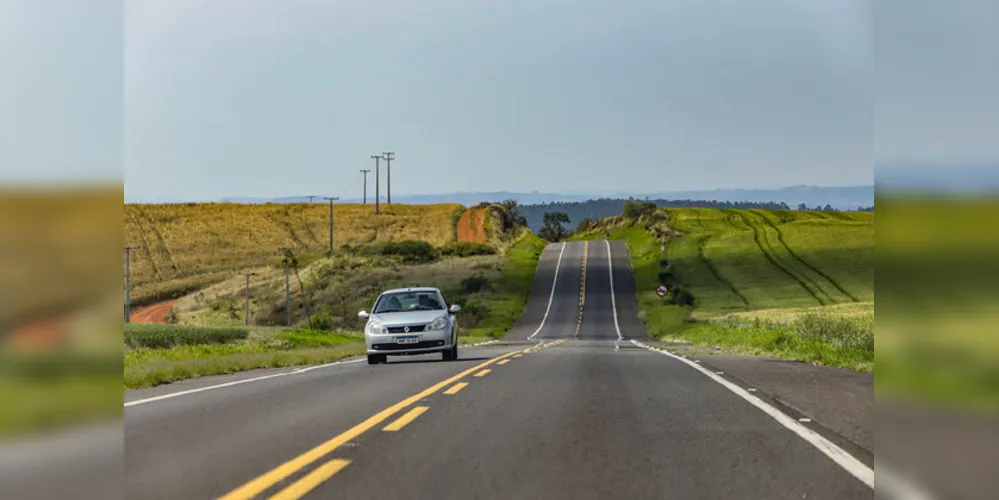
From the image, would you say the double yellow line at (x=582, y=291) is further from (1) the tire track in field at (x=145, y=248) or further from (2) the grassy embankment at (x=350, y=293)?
(1) the tire track in field at (x=145, y=248)

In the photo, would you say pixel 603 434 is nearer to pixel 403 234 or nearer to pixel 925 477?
pixel 925 477

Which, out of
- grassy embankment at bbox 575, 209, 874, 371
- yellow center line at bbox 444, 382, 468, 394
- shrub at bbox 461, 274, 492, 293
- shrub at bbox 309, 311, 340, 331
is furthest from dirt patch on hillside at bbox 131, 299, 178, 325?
yellow center line at bbox 444, 382, 468, 394

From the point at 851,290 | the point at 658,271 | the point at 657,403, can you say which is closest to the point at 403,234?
the point at 658,271

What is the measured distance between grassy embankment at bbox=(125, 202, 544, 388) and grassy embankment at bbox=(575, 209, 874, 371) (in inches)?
563

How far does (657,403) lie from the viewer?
1288 cm

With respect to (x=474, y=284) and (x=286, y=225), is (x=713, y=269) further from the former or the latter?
(x=286, y=225)

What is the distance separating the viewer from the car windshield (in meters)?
25.1

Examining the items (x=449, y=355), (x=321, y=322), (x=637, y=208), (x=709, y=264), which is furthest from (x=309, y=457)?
(x=637, y=208)

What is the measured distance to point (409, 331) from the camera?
23.7 meters

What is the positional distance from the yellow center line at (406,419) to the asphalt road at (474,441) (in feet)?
0.07

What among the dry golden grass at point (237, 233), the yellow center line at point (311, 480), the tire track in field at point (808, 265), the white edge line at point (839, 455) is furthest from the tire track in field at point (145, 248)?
the yellow center line at point (311, 480)

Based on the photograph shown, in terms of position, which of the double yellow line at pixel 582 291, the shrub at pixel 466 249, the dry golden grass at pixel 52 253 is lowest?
the double yellow line at pixel 582 291

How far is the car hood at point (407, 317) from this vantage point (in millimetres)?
23750

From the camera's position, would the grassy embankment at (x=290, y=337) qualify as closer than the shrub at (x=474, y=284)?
Yes
